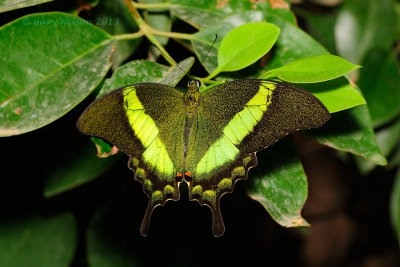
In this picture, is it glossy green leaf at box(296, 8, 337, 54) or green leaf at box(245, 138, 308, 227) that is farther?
glossy green leaf at box(296, 8, 337, 54)

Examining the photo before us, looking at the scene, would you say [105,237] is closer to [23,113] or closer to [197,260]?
[197,260]

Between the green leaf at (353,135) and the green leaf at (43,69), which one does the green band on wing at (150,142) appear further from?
the green leaf at (353,135)

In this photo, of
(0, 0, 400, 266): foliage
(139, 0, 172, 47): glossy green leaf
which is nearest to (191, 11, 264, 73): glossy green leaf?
(0, 0, 400, 266): foliage

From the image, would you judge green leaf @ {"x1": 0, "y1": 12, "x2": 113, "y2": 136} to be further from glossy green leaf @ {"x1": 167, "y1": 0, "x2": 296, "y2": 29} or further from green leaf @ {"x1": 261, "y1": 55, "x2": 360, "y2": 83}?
green leaf @ {"x1": 261, "y1": 55, "x2": 360, "y2": 83}

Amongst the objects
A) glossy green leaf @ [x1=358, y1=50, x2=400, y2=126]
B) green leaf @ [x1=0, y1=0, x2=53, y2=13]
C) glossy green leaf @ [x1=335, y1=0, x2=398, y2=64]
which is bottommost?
glossy green leaf @ [x1=358, y1=50, x2=400, y2=126]

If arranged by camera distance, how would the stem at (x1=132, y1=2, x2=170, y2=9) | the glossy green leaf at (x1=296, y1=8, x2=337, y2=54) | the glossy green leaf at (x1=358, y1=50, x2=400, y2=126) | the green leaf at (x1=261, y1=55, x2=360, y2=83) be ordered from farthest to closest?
the glossy green leaf at (x1=296, y1=8, x2=337, y2=54), the glossy green leaf at (x1=358, y1=50, x2=400, y2=126), the stem at (x1=132, y1=2, x2=170, y2=9), the green leaf at (x1=261, y1=55, x2=360, y2=83)

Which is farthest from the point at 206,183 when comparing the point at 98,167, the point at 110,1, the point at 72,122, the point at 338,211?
the point at 338,211

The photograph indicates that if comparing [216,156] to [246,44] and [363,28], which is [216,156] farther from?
[363,28]

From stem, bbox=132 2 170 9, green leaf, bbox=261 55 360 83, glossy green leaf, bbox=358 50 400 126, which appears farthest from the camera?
glossy green leaf, bbox=358 50 400 126
